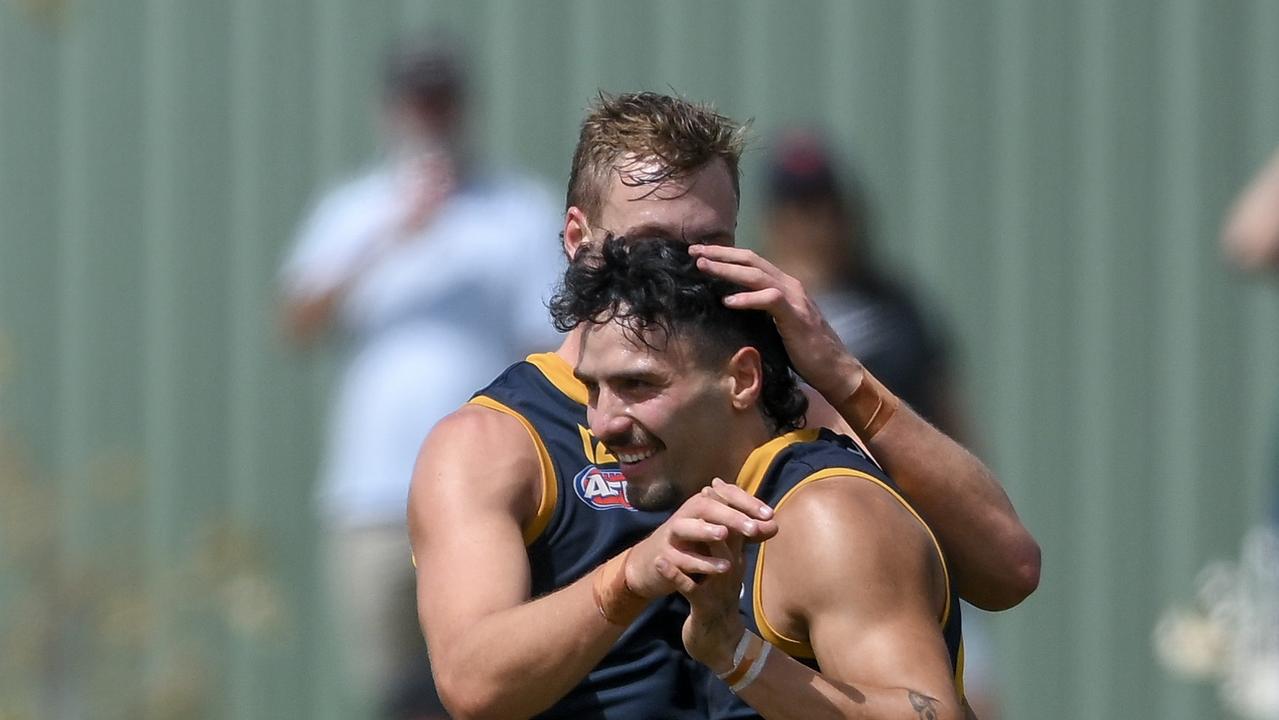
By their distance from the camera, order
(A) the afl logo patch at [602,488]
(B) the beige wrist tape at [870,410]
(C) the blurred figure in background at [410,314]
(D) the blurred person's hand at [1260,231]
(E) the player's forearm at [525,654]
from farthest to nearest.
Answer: (C) the blurred figure in background at [410,314]
(D) the blurred person's hand at [1260,231]
(A) the afl logo patch at [602,488]
(B) the beige wrist tape at [870,410]
(E) the player's forearm at [525,654]

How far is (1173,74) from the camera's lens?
716 centimetres

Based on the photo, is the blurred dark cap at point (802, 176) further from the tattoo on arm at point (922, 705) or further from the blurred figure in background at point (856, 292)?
the tattoo on arm at point (922, 705)

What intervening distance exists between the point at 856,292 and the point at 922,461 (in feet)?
8.85

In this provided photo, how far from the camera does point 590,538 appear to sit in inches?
129

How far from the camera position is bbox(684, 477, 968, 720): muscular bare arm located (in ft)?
9.01

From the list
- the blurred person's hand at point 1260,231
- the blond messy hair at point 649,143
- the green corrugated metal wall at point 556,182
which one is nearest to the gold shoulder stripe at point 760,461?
the blond messy hair at point 649,143

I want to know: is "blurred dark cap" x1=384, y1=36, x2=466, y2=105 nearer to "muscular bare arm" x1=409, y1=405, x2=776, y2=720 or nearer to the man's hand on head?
"muscular bare arm" x1=409, y1=405, x2=776, y2=720

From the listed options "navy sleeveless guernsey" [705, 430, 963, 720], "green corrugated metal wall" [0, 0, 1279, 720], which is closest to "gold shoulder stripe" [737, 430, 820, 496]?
"navy sleeveless guernsey" [705, 430, 963, 720]

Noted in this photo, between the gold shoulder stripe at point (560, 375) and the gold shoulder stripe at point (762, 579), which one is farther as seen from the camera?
the gold shoulder stripe at point (560, 375)

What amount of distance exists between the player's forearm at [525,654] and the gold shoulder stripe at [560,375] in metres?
0.47

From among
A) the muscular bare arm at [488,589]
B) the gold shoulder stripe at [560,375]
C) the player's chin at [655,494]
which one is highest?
the gold shoulder stripe at [560,375]

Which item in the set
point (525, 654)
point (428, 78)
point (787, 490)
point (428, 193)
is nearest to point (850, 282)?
point (428, 193)

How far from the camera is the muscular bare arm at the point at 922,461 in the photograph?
304cm

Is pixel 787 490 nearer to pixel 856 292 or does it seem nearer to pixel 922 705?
pixel 922 705
